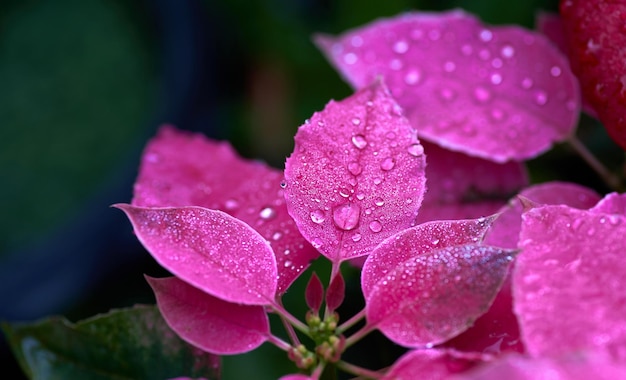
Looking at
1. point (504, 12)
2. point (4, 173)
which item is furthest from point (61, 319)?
point (4, 173)

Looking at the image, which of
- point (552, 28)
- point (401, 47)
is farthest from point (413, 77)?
point (552, 28)

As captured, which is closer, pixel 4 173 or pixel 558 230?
pixel 558 230

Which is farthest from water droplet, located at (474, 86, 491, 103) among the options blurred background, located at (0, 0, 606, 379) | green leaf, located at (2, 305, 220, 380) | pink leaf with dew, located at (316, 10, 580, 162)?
blurred background, located at (0, 0, 606, 379)

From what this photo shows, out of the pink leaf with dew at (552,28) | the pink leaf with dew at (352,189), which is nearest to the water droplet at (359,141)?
the pink leaf with dew at (352,189)

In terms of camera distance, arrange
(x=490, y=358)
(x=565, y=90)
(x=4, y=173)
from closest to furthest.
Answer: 1. (x=490, y=358)
2. (x=565, y=90)
3. (x=4, y=173)

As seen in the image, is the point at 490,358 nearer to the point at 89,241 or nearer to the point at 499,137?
the point at 499,137

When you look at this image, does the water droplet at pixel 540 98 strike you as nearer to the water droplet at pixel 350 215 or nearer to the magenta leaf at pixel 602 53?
the magenta leaf at pixel 602 53
